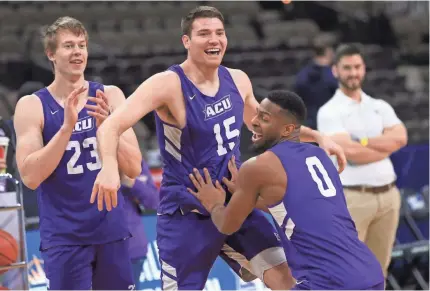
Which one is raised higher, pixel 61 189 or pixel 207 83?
pixel 207 83

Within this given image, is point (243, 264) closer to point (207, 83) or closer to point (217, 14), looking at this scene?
point (207, 83)

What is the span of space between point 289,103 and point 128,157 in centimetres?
96

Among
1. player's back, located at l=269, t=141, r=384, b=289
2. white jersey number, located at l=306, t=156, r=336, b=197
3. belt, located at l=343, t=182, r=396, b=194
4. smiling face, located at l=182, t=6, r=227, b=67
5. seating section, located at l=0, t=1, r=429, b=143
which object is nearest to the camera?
player's back, located at l=269, t=141, r=384, b=289

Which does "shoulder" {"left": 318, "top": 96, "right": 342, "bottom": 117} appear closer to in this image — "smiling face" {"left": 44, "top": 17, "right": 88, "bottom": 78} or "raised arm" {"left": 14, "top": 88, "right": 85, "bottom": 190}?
"smiling face" {"left": 44, "top": 17, "right": 88, "bottom": 78}

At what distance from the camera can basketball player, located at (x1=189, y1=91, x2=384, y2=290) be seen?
379 cm

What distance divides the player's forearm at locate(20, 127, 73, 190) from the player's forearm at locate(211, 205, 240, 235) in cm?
85

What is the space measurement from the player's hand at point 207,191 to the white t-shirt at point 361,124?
2687 millimetres

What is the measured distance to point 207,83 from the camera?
14.6 ft

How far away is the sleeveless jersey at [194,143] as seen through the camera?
14.1 feet

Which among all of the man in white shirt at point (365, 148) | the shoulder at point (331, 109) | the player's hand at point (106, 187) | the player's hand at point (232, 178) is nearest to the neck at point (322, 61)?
the man in white shirt at point (365, 148)

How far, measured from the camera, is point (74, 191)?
173 inches

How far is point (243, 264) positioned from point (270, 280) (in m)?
0.23

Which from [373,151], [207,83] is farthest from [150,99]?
[373,151]

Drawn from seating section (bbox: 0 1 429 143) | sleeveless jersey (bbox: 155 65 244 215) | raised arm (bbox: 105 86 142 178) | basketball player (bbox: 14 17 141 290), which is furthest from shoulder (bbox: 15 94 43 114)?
seating section (bbox: 0 1 429 143)
